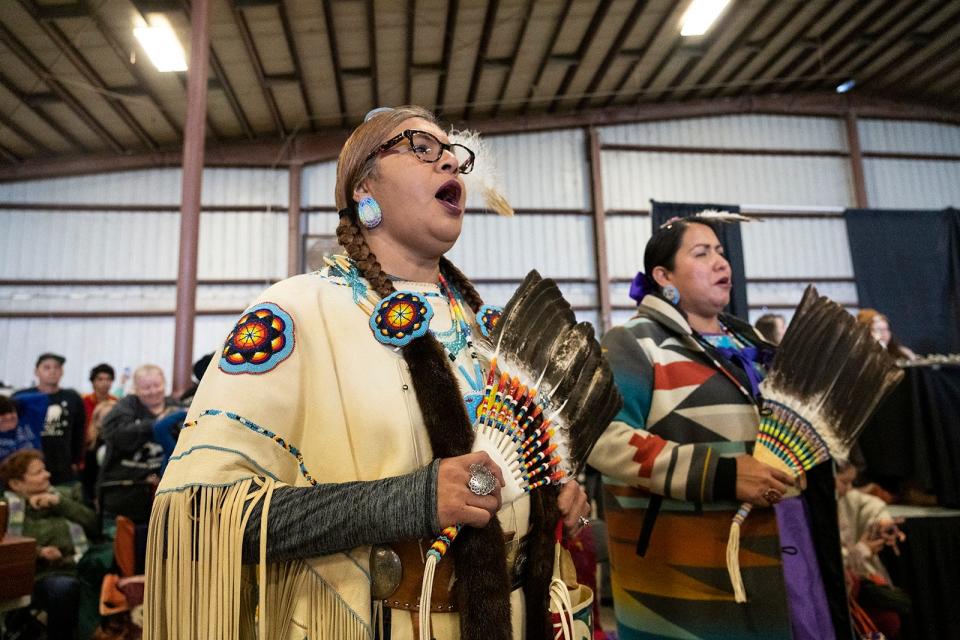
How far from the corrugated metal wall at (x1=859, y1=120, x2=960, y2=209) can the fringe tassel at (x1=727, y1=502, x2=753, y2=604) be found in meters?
10.2

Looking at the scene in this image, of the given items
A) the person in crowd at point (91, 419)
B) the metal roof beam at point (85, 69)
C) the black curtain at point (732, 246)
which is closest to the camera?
the person in crowd at point (91, 419)

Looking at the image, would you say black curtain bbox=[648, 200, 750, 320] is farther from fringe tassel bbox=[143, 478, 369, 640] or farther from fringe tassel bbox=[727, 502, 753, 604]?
fringe tassel bbox=[143, 478, 369, 640]

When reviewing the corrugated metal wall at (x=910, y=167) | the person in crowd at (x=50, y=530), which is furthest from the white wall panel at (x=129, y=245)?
the corrugated metal wall at (x=910, y=167)

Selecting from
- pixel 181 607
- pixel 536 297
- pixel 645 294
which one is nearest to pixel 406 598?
pixel 181 607

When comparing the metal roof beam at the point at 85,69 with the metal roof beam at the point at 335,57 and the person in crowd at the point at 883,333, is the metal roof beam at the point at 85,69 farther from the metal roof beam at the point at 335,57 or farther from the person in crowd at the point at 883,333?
the person in crowd at the point at 883,333

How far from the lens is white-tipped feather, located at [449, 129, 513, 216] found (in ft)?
4.42

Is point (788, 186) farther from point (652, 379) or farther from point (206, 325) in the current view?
point (652, 379)

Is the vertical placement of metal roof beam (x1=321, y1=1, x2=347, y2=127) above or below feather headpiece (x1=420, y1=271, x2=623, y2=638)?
above

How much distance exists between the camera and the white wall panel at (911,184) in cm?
1005

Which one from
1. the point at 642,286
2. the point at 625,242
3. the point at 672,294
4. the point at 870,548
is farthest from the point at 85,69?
the point at 870,548

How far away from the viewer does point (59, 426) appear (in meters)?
4.73

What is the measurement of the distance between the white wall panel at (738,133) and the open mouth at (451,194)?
30.9 ft

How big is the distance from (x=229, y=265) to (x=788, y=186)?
8.45 meters

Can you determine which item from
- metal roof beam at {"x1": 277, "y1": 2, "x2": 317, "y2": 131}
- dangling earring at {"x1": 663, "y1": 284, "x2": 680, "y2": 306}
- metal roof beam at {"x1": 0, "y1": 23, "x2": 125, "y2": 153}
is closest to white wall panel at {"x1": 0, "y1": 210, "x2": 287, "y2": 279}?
metal roof beam at {"x1": 0, "y1": 23, "x2": 125, "y2": 153}
